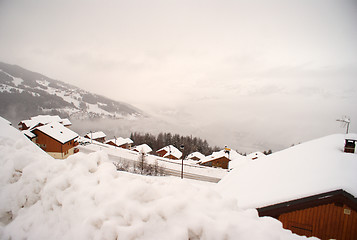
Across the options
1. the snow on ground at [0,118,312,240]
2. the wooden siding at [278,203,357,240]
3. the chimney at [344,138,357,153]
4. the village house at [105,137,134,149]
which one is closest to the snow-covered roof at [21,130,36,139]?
the snow on ground at [0,118,312,240]

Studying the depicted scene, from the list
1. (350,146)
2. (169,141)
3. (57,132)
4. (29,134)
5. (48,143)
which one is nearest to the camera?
(350,146)

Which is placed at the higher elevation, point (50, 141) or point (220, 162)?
point (50, 141)

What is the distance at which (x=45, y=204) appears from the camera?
262 cm

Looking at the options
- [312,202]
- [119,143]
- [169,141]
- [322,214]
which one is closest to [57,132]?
[312,202]

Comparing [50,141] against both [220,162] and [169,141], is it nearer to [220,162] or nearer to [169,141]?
[220,162]

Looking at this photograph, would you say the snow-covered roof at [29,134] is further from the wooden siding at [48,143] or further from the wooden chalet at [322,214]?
the wooden chalet at [322,214]

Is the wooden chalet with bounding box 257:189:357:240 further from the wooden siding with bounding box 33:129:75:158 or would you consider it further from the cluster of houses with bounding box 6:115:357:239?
the wooden siding with bounding box 33:129:75:158

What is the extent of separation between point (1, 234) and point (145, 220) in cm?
231

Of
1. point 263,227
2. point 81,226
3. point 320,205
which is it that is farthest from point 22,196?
point 320,205

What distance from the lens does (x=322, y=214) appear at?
6.42m

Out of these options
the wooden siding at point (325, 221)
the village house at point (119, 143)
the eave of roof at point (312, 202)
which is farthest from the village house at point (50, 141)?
the village house at point (119, 143)

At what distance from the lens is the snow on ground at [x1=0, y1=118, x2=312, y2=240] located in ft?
6.58

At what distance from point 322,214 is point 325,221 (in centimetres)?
29

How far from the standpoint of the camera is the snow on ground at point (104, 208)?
6.58 ft
